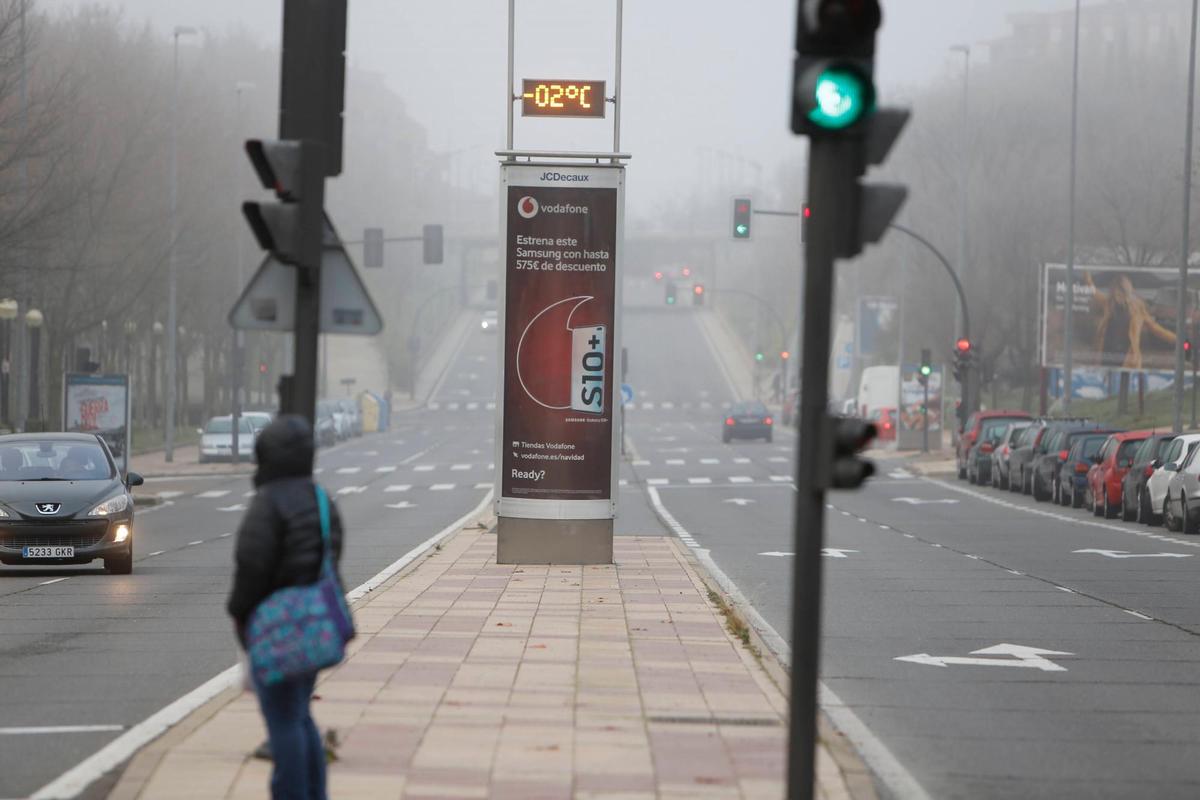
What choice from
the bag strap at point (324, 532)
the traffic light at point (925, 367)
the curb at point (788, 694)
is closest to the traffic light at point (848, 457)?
the curb at point (788, 694)

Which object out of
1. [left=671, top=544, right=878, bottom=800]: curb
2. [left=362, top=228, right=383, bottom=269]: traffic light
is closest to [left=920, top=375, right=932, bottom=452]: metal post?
[left=362, top=228, right=383, bottom=269]: traffic light

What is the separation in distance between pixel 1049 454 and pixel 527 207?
81.1ft

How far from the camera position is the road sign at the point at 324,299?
360 inches

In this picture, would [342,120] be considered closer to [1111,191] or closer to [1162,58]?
[1111,191]

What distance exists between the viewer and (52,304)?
56031 millimetres

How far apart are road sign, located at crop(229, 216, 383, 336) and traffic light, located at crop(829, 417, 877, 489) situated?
241cm

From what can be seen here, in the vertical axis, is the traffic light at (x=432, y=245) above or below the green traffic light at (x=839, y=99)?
above

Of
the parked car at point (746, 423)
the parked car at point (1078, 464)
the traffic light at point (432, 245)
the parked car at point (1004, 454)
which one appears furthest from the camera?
the parked car at point (746, 423)

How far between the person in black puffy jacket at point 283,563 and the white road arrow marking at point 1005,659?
7.42m

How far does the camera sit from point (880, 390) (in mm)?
78125

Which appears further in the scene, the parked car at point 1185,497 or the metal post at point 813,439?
the parked car at point 1185,497

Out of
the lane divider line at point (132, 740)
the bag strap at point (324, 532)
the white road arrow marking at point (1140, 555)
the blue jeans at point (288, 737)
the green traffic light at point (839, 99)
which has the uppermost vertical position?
the green traffic light at point (839, 99)

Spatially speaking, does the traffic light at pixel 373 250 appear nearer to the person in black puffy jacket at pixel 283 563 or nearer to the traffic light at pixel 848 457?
the person in black puffy jacket at pixel 283 563

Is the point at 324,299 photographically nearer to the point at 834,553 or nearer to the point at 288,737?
the point at 288,737
